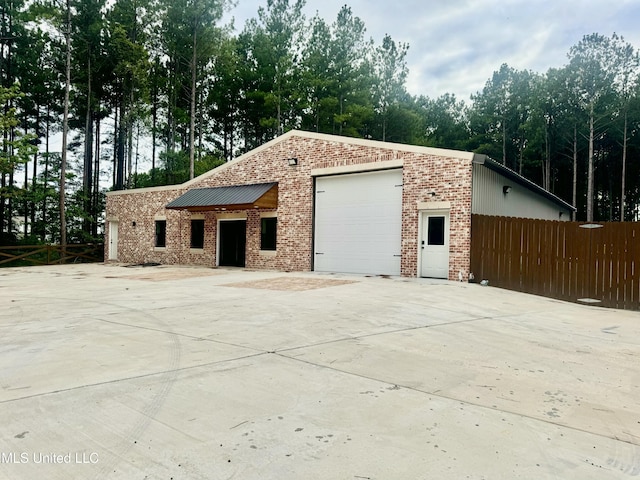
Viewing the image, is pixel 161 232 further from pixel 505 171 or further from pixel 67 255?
pixel 505 171

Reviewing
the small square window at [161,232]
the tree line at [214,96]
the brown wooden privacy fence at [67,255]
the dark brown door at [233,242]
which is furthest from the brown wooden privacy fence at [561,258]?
the brown wooden privacy fence at [67,255]

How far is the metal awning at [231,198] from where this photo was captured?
16.3m

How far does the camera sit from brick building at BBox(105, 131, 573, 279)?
498 inches

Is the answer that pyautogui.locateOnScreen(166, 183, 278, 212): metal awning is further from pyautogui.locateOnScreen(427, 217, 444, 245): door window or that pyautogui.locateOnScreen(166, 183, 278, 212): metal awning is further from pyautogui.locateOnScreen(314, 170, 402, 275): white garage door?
pyautogui.locateOnScreen(427, 217, 444, 245): door window

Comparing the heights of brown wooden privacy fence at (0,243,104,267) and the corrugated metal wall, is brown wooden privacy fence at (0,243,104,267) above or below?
below

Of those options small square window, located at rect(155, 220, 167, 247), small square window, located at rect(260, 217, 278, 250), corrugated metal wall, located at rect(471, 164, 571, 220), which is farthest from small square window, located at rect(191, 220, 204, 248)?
corrugated metal wall, located at rect(471, 164, 571, 220)

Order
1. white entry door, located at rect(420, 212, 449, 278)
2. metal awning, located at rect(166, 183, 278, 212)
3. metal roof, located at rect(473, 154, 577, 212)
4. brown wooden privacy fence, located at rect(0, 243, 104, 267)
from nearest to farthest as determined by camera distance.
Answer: metal roof, located at rect(473, 154, 577, 212) → white entry door, located at rect(420, 212, 449, 278) → metal awning, located at rect(166, 183, 278, 212) → brown wooden privacy fence, located at rect(0, 243, 104, 267)

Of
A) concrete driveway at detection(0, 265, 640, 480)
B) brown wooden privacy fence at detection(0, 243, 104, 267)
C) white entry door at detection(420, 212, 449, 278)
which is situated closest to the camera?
concrete driveway at detection(0, 265, 640, 480)

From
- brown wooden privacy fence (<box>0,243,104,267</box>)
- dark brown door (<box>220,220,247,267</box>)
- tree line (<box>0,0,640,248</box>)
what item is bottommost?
brown wooden privacy fence (<box>0,243,104,267</box>)

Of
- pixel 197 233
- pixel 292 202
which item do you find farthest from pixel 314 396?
pixel 197 233

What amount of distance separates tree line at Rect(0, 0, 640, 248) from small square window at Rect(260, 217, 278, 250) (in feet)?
38.2

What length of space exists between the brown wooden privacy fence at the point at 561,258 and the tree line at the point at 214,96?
20201 mm

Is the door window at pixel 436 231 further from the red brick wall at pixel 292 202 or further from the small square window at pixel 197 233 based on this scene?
the small square window at pixel 197 233

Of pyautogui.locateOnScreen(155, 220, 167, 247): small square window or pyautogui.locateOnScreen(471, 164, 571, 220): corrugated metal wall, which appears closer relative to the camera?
pyautogui.locateOnScreen(471, 164, 571, 220): corrugated metal wall
